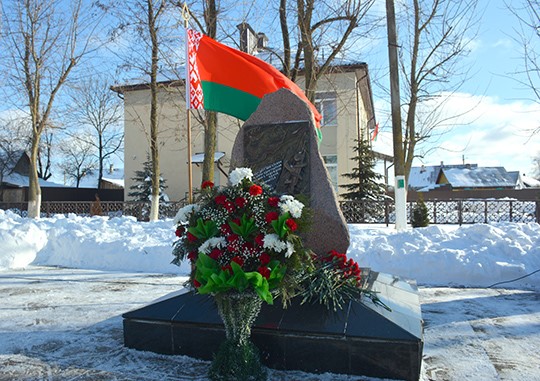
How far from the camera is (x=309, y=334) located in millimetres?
3438

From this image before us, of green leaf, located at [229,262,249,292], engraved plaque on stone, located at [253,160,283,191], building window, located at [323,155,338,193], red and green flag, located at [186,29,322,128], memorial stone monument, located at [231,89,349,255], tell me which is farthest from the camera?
building window, located at [323,155,338,193]

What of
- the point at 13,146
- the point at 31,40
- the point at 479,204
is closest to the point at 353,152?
the point at 479,204

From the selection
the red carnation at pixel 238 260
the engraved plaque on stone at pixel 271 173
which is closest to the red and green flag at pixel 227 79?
the engraved plaque on stone at pixel 271 173

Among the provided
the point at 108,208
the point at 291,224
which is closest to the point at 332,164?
the point at 108,208

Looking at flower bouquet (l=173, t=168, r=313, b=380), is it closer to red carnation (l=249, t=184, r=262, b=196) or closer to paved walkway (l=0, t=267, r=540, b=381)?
red carnation (l=249, t=184, r=262, b=196)

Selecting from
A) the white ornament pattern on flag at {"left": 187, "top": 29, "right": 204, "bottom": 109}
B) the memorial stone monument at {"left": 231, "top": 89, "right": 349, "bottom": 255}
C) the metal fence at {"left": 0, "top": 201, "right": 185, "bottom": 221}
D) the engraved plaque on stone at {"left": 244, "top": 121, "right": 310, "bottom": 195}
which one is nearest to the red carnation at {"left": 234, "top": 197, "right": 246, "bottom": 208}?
the memorial stone monument at {"left": 231, "top": 89, "right": 349, "bottom": 255}

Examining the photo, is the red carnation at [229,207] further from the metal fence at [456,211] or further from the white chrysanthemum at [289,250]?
the metal fence at [456,211]

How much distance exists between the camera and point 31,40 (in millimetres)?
16781

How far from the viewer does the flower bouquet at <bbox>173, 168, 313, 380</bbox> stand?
9.58 feet

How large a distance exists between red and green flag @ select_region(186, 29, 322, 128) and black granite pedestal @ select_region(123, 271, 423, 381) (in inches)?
149

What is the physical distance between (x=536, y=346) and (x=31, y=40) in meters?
18.8

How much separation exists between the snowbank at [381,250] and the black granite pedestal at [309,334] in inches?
142

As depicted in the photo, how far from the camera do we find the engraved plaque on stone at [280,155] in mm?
4855

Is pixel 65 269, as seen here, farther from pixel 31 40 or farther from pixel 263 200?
pixel 31 40
